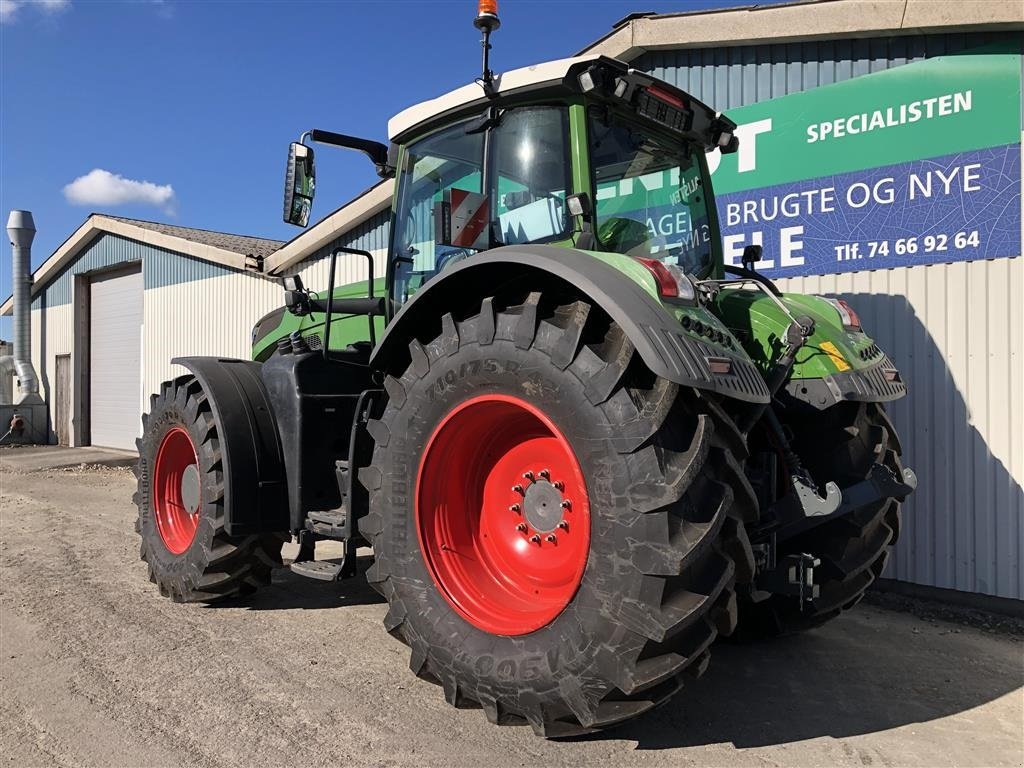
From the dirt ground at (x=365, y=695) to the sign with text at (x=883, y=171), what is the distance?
250cm

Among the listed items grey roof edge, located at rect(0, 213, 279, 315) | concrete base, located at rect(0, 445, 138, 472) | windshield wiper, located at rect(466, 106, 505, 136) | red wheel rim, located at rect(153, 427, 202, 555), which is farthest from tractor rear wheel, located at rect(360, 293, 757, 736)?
concrete base, located at rect(0, 445, 138, 472)

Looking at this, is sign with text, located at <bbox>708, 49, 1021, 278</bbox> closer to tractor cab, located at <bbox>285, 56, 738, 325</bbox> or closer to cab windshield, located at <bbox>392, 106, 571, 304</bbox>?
tractor cab, located at <bbox>285, 56, 738, 325</bbox>

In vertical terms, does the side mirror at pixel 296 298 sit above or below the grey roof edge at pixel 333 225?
below

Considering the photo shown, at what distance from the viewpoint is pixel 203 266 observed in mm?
13758

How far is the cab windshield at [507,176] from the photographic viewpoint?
331cm

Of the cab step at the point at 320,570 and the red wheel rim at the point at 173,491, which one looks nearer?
the cab step at the point at 320,570

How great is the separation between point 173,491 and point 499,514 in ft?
9.05

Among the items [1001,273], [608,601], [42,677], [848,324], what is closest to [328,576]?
[42,677]

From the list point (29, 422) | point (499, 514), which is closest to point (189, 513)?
point (499, 514)

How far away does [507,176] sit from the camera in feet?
11.3

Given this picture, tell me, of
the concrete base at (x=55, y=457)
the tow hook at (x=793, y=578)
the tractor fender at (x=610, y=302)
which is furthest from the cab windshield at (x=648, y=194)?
the concrete base at (x=55, y=457)

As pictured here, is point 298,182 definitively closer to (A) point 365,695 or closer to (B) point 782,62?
(A) point 365,695

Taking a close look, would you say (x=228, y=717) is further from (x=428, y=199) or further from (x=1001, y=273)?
(x=1001, y=273)

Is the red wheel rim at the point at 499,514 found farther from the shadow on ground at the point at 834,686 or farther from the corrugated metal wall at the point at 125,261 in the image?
the corrugated metal wall at the point at 125,261
